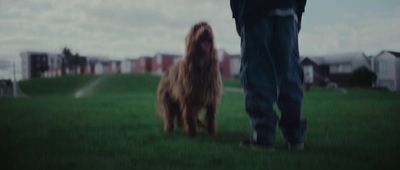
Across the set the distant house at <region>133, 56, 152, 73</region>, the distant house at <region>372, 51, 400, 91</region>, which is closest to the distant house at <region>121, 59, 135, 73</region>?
the distant house at <region>133, 56, 152, 73</region>

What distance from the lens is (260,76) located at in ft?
8.86

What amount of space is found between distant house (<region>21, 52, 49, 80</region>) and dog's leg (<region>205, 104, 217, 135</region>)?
140cm

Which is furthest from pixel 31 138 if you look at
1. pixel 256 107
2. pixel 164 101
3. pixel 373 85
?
pixel 373 85

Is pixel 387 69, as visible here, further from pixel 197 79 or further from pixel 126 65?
pixel 126 65

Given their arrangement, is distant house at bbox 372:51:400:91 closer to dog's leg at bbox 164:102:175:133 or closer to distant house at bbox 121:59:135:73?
dog's leg at bbox 164:102:175:133

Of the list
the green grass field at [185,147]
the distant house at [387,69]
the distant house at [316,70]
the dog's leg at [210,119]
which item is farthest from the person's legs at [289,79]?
the dog's leg at [210,119]

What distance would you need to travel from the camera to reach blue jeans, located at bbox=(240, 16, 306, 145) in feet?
8.83

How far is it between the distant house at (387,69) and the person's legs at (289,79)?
581mm

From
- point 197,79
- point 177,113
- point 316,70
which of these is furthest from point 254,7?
point 177,113

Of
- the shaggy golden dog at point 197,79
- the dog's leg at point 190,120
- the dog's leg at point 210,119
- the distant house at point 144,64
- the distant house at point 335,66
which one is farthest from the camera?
the distant house at point 144,64

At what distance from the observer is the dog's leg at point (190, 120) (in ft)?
11.2

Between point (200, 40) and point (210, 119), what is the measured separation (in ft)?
2.41

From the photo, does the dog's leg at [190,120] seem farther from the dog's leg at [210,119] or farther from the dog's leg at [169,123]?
the dog's leg at [169,123]

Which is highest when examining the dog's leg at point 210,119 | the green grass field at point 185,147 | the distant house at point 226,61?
the distant house at point 226,61
